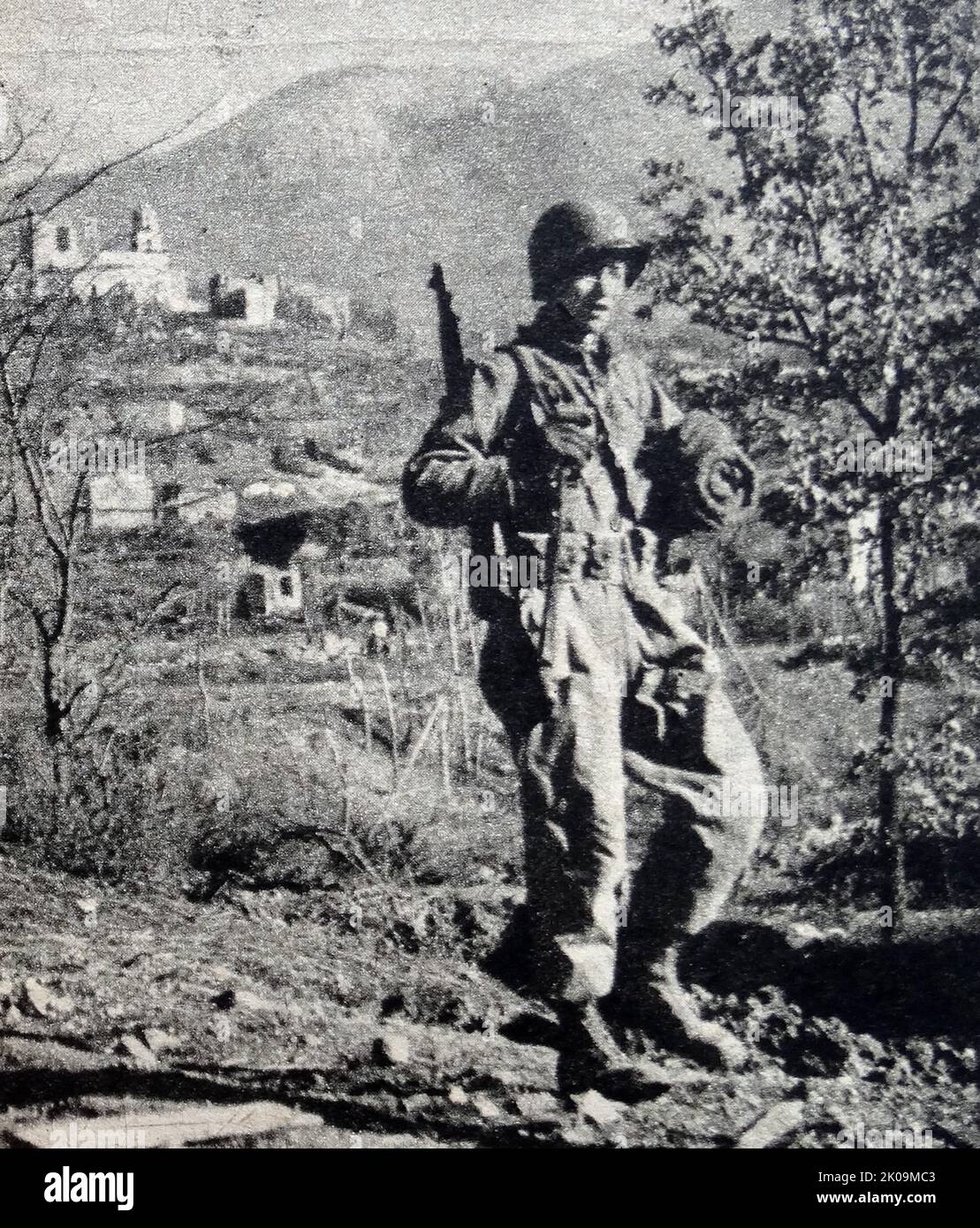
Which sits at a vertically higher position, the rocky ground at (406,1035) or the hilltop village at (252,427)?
the hilltop village at (252,427)

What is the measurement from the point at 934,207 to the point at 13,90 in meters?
3.17

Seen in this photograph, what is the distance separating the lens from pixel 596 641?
10.4 feet

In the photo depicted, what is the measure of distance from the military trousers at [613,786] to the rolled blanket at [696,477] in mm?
345

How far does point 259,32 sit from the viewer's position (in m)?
3.31

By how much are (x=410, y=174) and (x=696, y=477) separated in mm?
1402

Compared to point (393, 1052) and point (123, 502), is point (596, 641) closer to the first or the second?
point (393, 1052)

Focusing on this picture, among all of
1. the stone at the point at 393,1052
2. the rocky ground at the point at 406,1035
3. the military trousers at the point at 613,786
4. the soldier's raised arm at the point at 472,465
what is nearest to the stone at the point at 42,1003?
the rocky ground at the point at 406,1035

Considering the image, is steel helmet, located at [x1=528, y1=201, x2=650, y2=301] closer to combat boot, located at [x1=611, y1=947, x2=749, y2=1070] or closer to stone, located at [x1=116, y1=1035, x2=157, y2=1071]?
combat boot, located at [x1=611, y1=947, x2=749, y2=1070]

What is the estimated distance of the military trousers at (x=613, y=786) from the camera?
3133mm

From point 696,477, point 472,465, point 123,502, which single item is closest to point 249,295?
point 123,502

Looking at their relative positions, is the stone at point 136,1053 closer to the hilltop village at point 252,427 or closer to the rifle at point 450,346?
the hilltop village at point 252,427

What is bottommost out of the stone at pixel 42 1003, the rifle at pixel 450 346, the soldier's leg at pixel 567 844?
the stone at pixel 42 1003

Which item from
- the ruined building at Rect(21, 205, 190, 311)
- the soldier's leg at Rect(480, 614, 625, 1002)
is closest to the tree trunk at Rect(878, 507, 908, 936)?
the soldier's leg at Rect(480, 614, 625, 1002)

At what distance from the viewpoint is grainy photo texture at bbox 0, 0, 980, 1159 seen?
10.3ft
